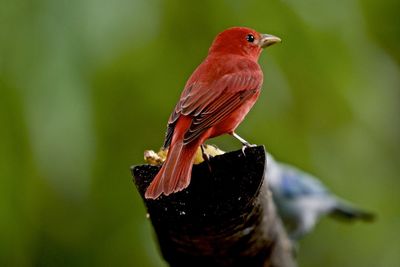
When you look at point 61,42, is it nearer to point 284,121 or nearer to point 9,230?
point 9,230

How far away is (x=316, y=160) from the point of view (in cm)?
407

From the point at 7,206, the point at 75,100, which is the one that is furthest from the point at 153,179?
the point at 7,206

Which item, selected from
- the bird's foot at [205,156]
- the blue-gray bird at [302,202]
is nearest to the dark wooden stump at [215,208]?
the bird's foot at [205,156]

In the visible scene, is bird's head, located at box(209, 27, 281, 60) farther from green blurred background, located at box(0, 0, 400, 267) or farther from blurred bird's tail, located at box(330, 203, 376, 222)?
blurred bird's tail, located at box(330, 203, 376, 222)

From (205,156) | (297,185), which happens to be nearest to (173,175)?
(205,156)

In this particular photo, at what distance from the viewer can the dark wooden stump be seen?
6.29ft

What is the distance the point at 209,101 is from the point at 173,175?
41 centimetres

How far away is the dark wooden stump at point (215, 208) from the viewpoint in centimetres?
192

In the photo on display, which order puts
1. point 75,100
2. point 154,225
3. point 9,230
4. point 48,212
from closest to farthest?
1. point 154,225
2. point 75,100
3. point 9,230
4. point 48,212

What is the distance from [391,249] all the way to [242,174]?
3562 millimetres

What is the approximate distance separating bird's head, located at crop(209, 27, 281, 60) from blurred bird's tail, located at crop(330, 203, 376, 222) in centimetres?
277

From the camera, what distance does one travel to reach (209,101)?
2.20 m

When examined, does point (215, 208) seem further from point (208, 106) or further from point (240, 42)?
point (240, 42)

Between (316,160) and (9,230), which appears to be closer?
(9,230)
